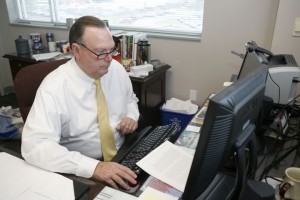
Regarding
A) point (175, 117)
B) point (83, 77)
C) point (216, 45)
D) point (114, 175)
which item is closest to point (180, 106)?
point (175, 117)

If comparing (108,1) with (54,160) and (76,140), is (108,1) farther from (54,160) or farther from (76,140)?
(54,160)

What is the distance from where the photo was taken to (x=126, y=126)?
1438 mm

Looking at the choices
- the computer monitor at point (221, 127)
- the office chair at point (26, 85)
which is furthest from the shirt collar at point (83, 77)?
the computer monitor at point (221, 127)

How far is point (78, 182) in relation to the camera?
899mm

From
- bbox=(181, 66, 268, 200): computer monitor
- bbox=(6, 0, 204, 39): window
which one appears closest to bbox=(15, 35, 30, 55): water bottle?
bbox=(6, 0, 204, 39): window

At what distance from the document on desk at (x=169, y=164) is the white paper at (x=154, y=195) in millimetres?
50

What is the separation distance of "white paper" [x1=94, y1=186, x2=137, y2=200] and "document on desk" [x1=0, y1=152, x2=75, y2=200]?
9cm

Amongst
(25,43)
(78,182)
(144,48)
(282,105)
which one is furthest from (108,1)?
(78,182)

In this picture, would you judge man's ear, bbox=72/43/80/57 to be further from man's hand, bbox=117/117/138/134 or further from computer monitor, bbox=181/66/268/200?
computer monitor, bbox=181/66/268/200

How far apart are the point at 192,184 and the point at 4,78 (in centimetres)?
387

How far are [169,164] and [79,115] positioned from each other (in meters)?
0.56

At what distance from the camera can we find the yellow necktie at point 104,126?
1345mm

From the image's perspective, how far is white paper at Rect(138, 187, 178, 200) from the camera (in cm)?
85

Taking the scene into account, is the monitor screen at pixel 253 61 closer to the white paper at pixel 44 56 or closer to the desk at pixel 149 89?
the desk at pixel 149 89
